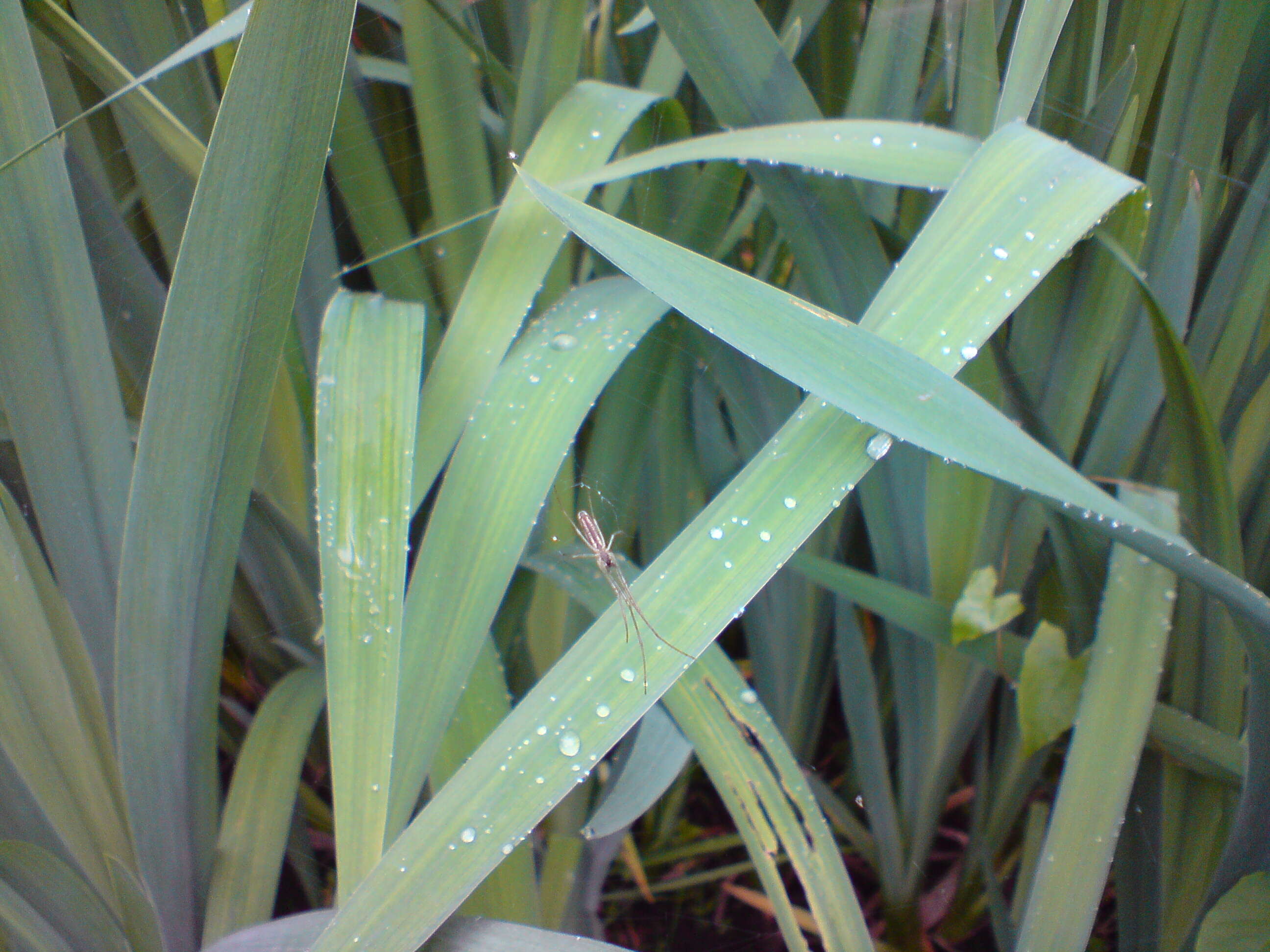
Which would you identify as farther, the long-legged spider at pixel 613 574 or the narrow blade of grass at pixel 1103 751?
the narrow blade of grass at pixel 1103 751

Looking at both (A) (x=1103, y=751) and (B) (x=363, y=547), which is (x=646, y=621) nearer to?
(B) (x=363, y=547)

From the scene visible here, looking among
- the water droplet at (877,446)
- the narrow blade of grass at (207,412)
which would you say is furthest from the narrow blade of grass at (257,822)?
the water droplet at (877,446)

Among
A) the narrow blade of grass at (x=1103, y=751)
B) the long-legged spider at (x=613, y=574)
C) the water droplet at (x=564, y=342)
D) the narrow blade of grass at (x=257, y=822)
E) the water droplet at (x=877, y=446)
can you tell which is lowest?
the narrow blade of grass at (x=257, y=822)

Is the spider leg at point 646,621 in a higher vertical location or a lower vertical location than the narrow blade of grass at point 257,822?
higher

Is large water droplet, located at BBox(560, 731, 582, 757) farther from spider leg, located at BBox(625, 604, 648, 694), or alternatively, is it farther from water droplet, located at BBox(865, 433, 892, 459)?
water droplet, located at BBox(865, 433, 892, 459)

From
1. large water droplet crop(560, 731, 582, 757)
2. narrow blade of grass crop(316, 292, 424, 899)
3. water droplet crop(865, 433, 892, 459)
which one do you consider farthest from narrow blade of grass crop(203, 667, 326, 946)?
water droplet crop(865, 433, 892, 459)

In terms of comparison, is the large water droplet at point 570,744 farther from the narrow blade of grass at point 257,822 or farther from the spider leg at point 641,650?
the narrow blade of grass at point 257,822
